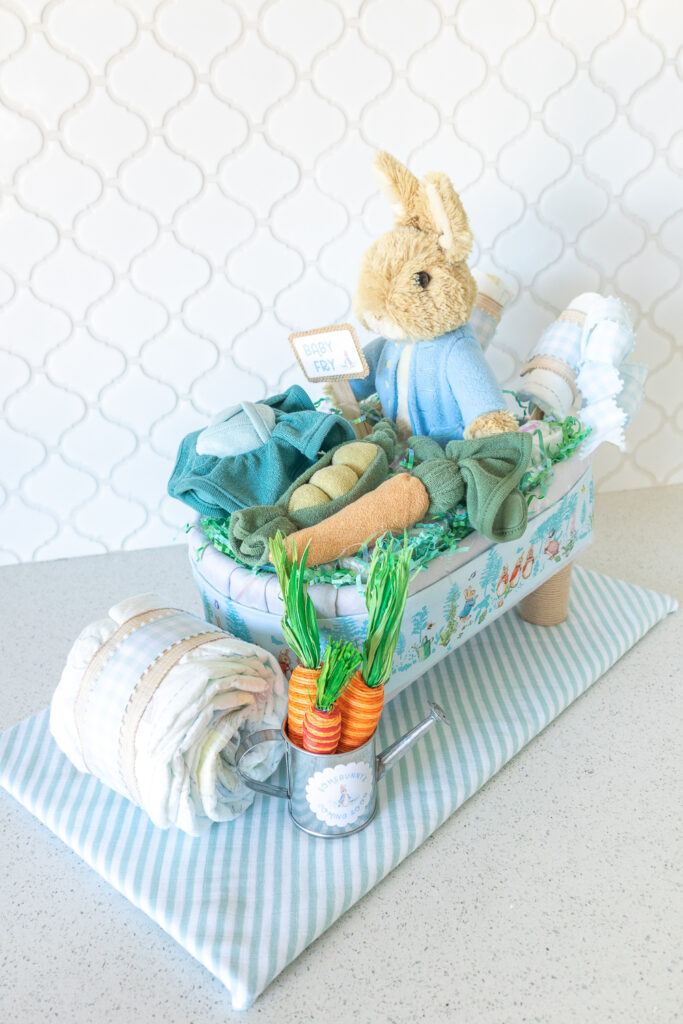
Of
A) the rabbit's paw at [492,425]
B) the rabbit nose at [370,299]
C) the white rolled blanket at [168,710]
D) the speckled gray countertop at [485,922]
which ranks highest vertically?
the rabbit nose at [370,299]

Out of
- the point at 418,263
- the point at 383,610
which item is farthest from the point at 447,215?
the point at 383,610

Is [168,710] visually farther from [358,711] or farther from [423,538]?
[423,538]

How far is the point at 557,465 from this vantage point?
3.09 feet

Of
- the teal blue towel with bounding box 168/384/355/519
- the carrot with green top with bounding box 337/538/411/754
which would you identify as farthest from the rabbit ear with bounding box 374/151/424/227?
the carrot with green top with bounding box 337/538/411/754

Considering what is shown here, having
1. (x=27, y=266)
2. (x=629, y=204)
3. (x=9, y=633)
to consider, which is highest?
(x=629, y=204)

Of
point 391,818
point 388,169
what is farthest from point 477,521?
point 388,169

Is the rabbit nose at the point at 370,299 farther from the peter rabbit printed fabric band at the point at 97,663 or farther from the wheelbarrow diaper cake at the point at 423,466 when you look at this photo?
the peter rabbit printed fabric band at the point at 97,663

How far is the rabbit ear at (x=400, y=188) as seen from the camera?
90 centimetres

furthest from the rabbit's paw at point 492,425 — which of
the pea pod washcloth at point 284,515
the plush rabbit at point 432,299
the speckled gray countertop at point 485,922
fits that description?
the speckled gray countertop at point 485,922

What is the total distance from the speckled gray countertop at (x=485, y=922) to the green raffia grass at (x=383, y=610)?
0.20 m

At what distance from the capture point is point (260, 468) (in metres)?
0.91

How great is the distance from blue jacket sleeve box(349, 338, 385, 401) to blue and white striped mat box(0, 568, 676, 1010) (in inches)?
14.0

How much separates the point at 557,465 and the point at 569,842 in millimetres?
405

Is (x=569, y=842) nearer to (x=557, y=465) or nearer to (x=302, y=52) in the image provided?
(x=557, y=465)
